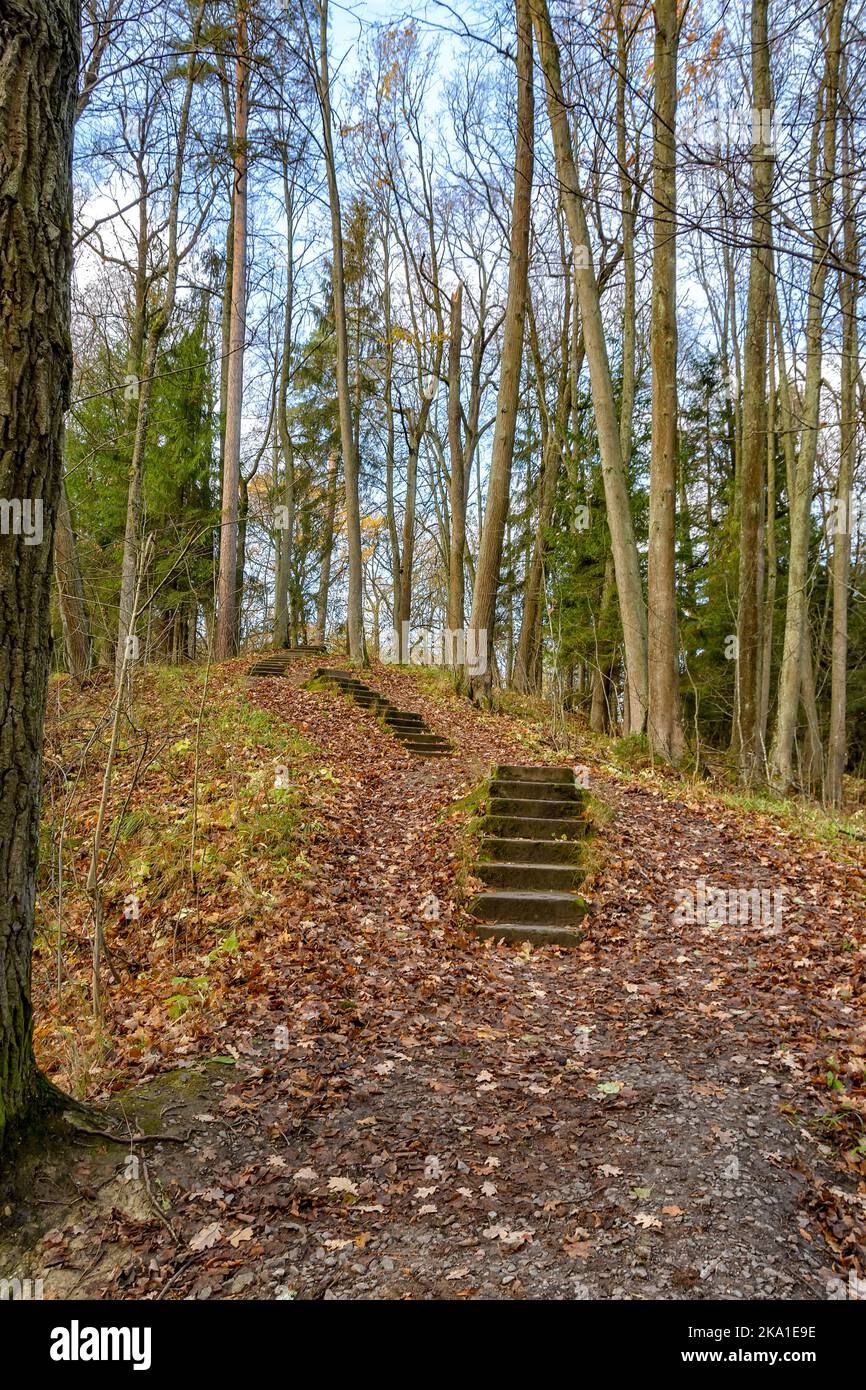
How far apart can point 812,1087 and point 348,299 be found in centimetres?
2398

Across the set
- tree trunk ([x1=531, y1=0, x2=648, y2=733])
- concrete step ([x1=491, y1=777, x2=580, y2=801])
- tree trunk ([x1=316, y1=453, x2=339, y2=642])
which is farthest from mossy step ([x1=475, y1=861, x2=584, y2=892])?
tree trunk ([x1=316, y1=453, x2=339, y2=642])

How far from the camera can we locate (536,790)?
7.52m

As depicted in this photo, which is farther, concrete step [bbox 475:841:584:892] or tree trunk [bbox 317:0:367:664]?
tree trunk [bbox 317:0:367:664]

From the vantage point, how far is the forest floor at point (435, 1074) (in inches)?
102

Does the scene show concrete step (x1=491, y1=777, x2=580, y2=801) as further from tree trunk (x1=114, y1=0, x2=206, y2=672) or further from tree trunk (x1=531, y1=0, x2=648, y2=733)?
tree trunk (x1=114, y1=0, x2=206, y2=672)

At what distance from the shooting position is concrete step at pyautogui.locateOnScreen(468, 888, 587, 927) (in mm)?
5980

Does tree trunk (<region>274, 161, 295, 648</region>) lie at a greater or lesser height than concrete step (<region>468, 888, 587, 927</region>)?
greater

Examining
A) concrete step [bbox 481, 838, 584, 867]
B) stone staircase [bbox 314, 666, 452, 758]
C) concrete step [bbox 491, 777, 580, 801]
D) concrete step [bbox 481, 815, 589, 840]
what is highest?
stone staircase [bbox 314, 666, 452, 758]

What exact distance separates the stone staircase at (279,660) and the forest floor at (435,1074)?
300 inches

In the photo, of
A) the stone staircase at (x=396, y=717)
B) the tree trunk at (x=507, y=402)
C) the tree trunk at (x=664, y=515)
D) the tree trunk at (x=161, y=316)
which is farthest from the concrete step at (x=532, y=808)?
the tree trunk at (x=507, y=402)

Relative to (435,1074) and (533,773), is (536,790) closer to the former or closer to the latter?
(533,773)

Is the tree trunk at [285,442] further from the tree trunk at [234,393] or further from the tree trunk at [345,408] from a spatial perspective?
the tree trunk at [345,408]

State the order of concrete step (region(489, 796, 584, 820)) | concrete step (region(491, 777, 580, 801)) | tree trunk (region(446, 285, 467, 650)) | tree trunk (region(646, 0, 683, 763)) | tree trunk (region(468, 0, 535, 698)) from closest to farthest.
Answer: concrete step (region(489, 796, 584, 820))
concrete step (region(491, 777, 580, 801))
tree trunk (region(646, 0, 683, 763))
tree trunk (region(468, 0, 535, 698))
tree trunk (region(446, 285, 467, 650))

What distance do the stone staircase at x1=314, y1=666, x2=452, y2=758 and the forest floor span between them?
328 cm
